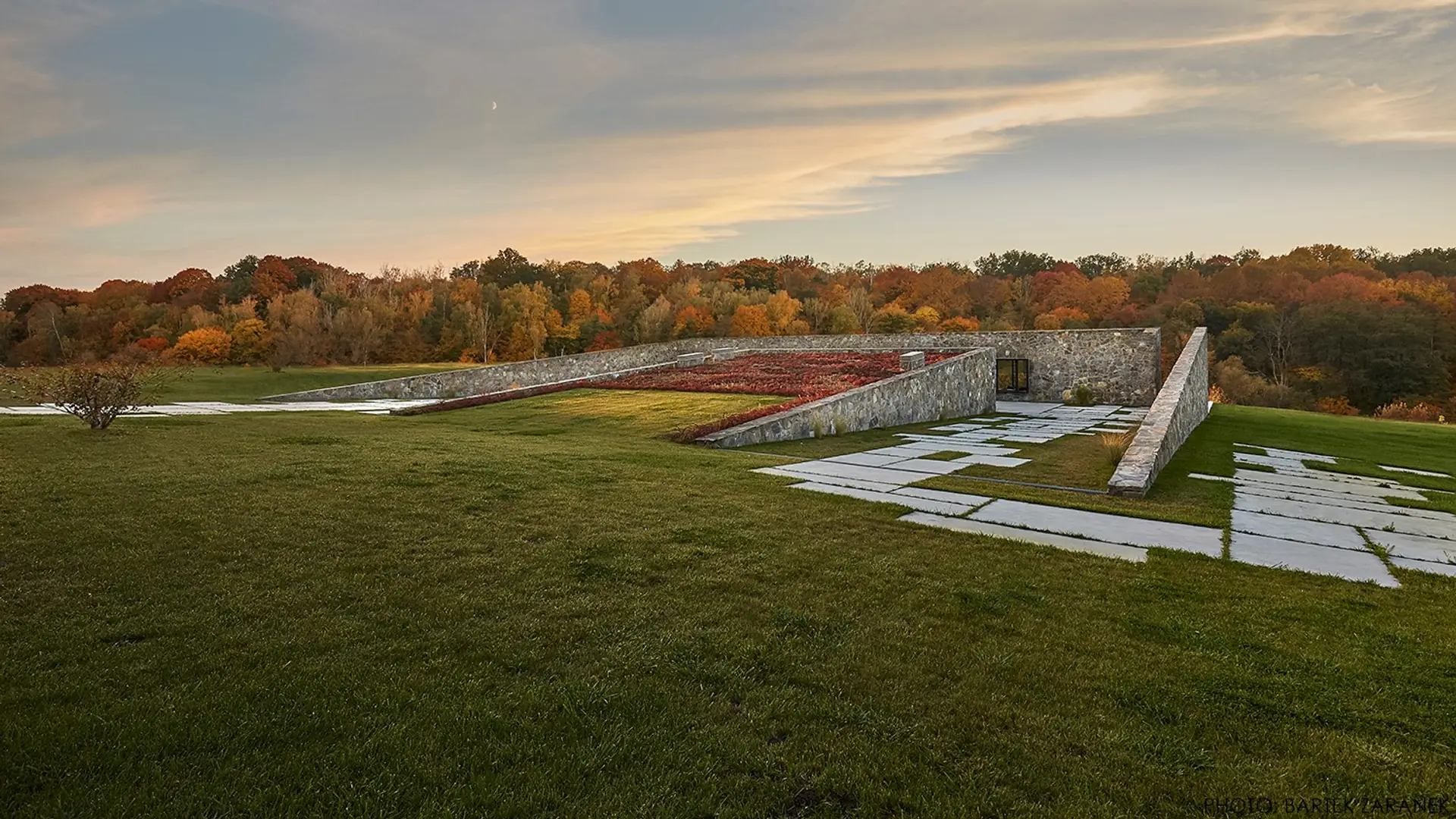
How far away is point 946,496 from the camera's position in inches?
268

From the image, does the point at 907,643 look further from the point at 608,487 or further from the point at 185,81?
the point at 185,81

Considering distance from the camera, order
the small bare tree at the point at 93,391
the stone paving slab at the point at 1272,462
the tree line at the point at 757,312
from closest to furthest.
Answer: the small bare tree at the point at 93,391, the stone paving slab at the point at 1272,462, the tree line at the point at 757,312

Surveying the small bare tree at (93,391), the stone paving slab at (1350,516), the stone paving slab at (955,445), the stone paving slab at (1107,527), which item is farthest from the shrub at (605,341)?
the stone paving slab at (1350,516)

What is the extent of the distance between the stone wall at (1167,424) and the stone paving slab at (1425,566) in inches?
91.2

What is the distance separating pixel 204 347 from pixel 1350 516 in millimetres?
46932

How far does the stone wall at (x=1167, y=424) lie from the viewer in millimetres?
7527

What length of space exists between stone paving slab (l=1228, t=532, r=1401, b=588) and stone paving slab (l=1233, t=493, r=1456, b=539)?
1.39 metres

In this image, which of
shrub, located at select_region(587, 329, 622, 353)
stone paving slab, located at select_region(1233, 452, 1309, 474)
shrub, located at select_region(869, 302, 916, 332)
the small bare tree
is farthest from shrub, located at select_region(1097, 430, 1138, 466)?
shrub, located at select_region(587, 329, 622, 353)

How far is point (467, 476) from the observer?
259 inches

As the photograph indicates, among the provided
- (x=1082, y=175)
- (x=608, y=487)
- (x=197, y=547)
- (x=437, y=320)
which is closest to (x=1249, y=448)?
(x=608, y=487)

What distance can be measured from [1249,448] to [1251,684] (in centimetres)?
1243

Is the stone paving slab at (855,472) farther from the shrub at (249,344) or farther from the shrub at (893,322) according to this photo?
the shrub at (249,344)

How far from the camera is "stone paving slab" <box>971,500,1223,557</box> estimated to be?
525 cm

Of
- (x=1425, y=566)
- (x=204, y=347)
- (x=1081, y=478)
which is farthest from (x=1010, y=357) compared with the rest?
(x=204, y=347)
